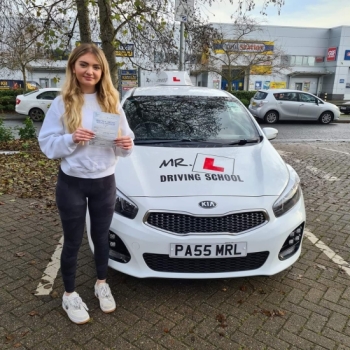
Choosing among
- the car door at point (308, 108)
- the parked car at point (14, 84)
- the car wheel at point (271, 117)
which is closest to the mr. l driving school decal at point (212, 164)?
the car wheel at point (271, 117)

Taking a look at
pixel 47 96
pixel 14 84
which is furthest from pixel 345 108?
pixel 14 84

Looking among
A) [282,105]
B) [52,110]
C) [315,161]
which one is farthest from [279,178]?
[282,105]

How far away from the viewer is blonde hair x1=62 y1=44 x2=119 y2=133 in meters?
2.09

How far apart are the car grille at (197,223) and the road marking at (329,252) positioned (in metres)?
1.40

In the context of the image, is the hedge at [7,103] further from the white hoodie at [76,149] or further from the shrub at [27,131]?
the white hoodie at [76,149]

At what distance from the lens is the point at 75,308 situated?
249 cm

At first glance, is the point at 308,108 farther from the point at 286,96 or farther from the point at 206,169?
the point at 206,169

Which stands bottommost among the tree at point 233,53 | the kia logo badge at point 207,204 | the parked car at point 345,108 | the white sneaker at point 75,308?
the parked car at point 345,108

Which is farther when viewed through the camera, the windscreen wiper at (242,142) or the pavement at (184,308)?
the windscreen wiper at (242,142)

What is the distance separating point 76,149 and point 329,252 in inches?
112

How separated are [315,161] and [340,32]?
37.1 metres

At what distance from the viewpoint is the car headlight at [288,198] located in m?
2.69

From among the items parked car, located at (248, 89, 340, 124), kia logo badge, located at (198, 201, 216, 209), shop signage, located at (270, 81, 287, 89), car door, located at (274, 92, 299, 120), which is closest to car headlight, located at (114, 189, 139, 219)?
kia logo badge, located at (198, 201, 216, 209)

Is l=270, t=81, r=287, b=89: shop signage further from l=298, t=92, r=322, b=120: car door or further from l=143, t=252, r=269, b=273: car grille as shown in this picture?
l=143, t=252, r=269, b=273: car grille
